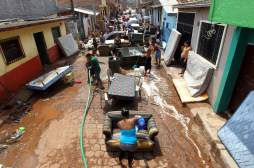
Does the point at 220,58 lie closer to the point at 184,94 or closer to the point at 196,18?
the point at 184,94

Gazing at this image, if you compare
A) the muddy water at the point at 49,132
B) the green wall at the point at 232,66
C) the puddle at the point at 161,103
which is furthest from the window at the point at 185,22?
the muddy water at the point at 49,132

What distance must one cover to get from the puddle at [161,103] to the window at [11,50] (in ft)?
23.4

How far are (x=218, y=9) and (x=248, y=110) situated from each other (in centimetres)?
335

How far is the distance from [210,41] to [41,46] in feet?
36.7

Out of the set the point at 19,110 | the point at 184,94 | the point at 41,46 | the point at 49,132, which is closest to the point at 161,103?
the point at 184,94

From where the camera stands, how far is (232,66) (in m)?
5.70

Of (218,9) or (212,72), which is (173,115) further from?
(218,9)

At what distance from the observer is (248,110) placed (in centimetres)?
455

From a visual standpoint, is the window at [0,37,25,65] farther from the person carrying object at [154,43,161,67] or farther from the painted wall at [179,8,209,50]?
the painted wall at [179,8,209,50]

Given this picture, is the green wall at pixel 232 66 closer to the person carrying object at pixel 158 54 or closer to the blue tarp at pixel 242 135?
the blue tarp at pixel 242 135

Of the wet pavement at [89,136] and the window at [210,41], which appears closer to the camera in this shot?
the wet pavement at [89,136]

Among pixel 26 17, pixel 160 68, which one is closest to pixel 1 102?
pixel 26 17

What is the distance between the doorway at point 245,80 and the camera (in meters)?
5.31

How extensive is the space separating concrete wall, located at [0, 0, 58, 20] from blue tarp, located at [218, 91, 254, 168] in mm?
12241
